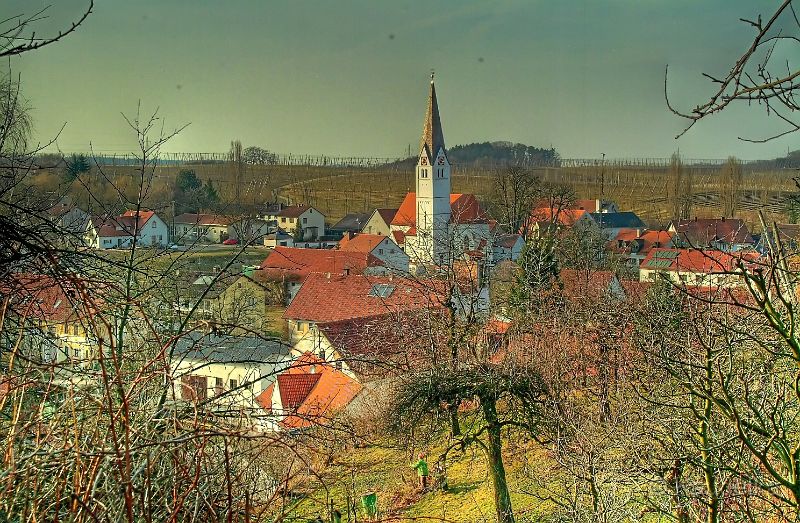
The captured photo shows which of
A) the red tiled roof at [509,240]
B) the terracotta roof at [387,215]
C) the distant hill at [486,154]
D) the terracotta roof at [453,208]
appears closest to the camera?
the red tiled roof at [509,240]

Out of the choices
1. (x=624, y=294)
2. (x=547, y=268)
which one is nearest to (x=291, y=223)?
(x=547, y=268)

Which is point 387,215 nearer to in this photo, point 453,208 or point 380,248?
point 453,208

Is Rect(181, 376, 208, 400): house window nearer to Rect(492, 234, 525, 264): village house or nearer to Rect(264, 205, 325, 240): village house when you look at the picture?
Rect(492, 234, 525, 264): village house

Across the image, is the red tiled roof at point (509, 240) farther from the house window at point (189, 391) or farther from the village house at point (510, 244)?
the house window at point (189, 391)

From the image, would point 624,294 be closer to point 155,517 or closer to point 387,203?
point 155,517

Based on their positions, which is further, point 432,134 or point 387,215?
point 387,215

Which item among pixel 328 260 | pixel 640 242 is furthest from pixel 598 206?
pixel 328 260

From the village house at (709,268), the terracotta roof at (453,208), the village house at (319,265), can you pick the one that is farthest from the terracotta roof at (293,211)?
the village house at (709,268)
